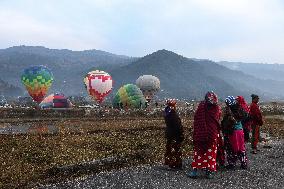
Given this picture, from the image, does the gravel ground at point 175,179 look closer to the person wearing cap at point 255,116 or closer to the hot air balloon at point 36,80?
the person wearing cap at point 255,116

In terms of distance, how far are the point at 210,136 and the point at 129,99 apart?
50.5 m

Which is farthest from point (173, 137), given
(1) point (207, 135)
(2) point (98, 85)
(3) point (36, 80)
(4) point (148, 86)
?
(4) point (148, 86)

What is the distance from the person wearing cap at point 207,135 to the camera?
14340 mm

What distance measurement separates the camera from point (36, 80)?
215 ft

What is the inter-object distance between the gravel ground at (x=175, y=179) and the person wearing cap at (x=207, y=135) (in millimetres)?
368

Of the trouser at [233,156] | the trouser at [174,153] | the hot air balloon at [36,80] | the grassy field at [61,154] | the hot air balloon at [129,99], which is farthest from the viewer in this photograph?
the hot air balloon at [36,80]

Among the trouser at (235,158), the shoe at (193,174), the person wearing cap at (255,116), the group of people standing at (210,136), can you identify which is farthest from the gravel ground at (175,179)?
the person wearing cap at (255,116)

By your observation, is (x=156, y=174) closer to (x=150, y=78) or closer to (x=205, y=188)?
(x=205, y=188)

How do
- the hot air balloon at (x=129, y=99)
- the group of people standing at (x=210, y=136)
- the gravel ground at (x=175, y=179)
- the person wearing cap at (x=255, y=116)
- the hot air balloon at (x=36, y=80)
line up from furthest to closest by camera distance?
the hot air balloon at (x=36, y=80) → the hot air balloon at (x=129, y=99) → the person wearing cap at (x=255, y=116) → the group of people standing at (x=210, y=136) → the gravel ground at (x=175, y=179)

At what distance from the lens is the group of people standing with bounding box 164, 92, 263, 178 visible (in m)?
14.4

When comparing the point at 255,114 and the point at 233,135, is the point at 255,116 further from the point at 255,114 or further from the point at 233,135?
the point at 233,135

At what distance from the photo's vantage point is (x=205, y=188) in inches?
504

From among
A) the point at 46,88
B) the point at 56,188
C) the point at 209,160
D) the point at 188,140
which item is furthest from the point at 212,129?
the point at 46,88

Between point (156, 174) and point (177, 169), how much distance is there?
49.0 inches
